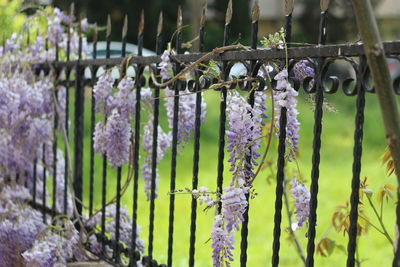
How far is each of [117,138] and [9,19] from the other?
10.1 feet

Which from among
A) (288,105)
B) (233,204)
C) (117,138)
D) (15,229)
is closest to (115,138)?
(117,138)

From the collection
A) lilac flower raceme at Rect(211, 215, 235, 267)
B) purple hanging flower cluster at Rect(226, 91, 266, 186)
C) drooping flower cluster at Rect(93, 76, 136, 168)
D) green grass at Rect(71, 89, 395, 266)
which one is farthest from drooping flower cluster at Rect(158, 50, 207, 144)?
lilac flower raceme at Rect(211, 215, 235, 267)

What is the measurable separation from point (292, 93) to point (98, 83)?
164 centimetres

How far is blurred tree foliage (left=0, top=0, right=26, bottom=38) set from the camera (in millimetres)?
6373

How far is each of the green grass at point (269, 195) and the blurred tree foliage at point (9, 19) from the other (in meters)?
1.75

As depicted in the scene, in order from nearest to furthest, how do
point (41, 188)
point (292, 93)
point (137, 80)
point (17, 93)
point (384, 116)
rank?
point (384, 116), point (292, 93), point (137, 80), point (17, 93), point (41, 188)

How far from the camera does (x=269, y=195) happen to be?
959 cm

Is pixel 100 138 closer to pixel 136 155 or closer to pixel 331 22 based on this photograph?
pixel 136 155

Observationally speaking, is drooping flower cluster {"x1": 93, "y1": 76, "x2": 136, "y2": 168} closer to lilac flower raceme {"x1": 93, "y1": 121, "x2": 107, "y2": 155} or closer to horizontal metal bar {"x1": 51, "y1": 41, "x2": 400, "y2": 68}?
lilac flower raceme {"x1": 93, "y1": 121, "x2": 107, "y2": 155}

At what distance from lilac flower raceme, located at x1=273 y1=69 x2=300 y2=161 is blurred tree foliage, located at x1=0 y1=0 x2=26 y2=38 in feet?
12.9

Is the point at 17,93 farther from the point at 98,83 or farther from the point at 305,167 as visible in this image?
the point at 305,167

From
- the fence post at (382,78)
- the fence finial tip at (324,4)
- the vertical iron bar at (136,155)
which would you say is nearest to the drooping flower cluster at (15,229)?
the vertical iron bar at (136,155)

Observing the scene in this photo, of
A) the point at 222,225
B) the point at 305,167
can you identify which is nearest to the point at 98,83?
the point at 222,225

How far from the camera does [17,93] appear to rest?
182 inches
